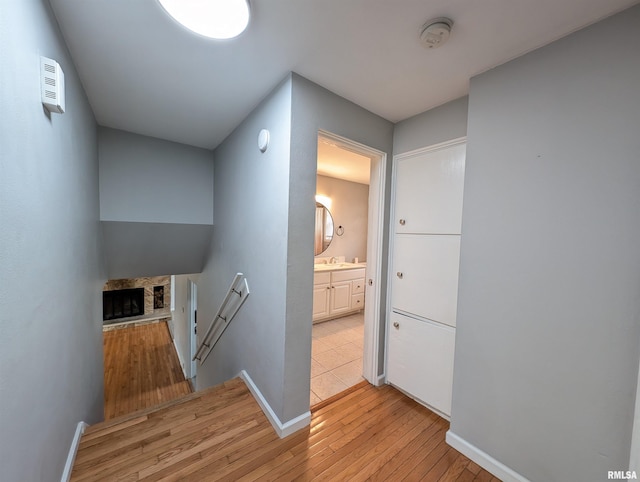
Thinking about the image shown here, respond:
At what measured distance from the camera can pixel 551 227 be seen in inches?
44.0

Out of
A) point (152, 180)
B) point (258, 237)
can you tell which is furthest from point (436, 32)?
point (152, 180)

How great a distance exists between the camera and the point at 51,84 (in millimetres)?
979

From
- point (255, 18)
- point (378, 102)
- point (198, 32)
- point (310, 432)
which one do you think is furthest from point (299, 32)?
point (310, 432)

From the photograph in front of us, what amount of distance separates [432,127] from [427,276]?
1119 millimetres

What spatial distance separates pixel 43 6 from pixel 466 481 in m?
2.97

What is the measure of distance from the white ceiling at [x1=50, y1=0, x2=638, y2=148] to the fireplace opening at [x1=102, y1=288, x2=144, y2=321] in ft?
21.2

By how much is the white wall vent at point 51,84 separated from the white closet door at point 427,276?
2.10 metres

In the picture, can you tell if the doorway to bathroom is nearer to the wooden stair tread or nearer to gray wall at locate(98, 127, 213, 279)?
the wooden stair tread

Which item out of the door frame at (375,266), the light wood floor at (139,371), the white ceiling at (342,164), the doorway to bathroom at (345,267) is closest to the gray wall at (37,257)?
the doorway to bathroom at (345,267)

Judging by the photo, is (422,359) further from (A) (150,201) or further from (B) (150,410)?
(A) (150,201)

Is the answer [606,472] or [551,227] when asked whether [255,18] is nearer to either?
[551,227]

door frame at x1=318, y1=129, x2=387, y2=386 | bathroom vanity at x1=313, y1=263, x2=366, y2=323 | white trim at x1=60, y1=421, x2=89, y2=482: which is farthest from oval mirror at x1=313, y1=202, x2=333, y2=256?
white trim at x1=60, y1=421, x2=89, y2=482

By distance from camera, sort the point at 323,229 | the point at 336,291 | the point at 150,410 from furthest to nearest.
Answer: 1. the point at 323,229
2. the point at 336,291
3. the point at 150,410

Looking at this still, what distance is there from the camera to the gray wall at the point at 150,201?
2342 mm
